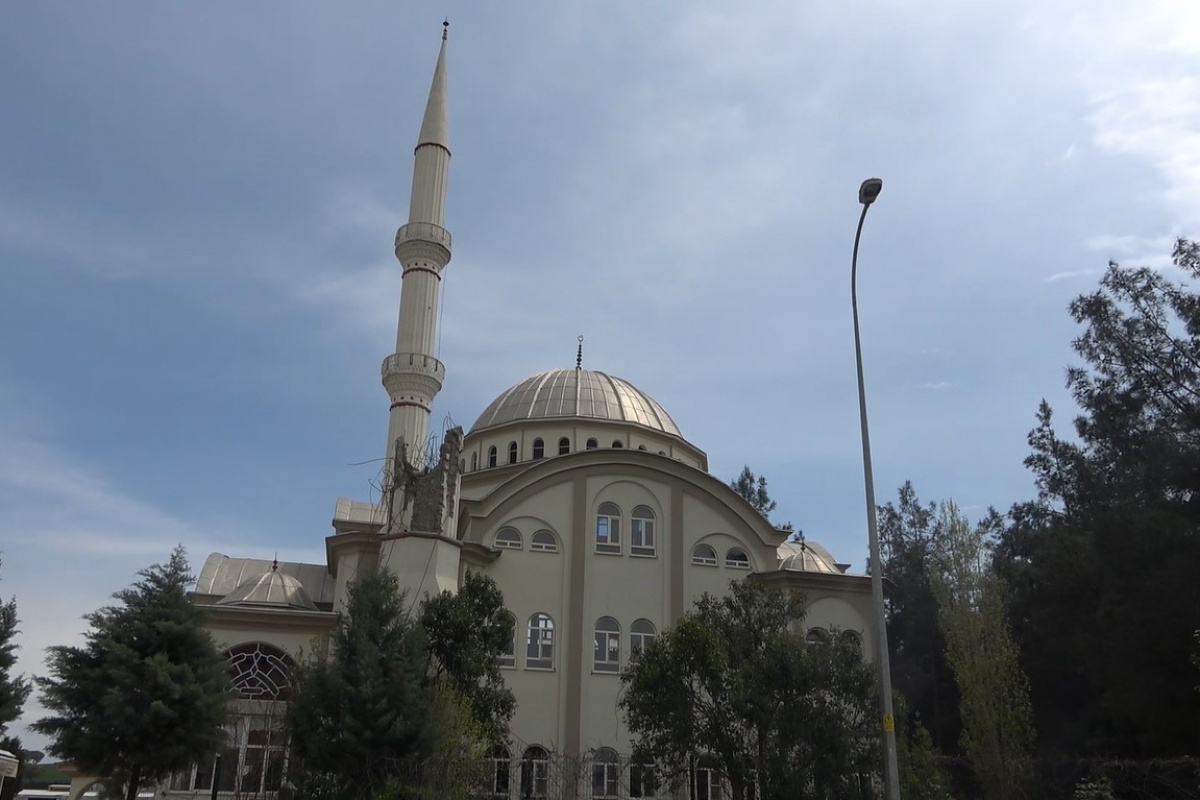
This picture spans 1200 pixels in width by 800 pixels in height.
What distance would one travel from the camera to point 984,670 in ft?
88.5

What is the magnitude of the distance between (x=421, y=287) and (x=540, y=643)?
12435 millimetres

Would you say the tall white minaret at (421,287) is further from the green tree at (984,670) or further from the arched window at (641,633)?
the green tree at (984,670)

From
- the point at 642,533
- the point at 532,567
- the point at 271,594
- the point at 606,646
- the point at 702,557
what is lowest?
the point at 606,646

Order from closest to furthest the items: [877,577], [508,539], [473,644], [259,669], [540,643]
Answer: [877,577]
[473,644]
[259,669]
[540,643]
[508,539]

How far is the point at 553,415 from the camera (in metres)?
35.9

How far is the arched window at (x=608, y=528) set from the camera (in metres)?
28.8

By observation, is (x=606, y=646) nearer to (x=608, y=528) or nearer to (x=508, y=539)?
(x=608, y=528)

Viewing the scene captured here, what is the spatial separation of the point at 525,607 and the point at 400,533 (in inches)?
174

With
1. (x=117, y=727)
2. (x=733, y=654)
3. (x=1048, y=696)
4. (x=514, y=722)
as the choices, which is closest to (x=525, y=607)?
(x=514, y=722)

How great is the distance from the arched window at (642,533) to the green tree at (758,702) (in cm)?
815

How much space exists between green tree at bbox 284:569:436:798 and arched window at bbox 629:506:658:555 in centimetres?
1124

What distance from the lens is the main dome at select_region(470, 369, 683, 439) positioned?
36562 millimetres

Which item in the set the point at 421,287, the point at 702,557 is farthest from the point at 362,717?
the point at 421,287

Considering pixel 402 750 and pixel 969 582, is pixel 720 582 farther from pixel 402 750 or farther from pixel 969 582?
pixel 402 750
